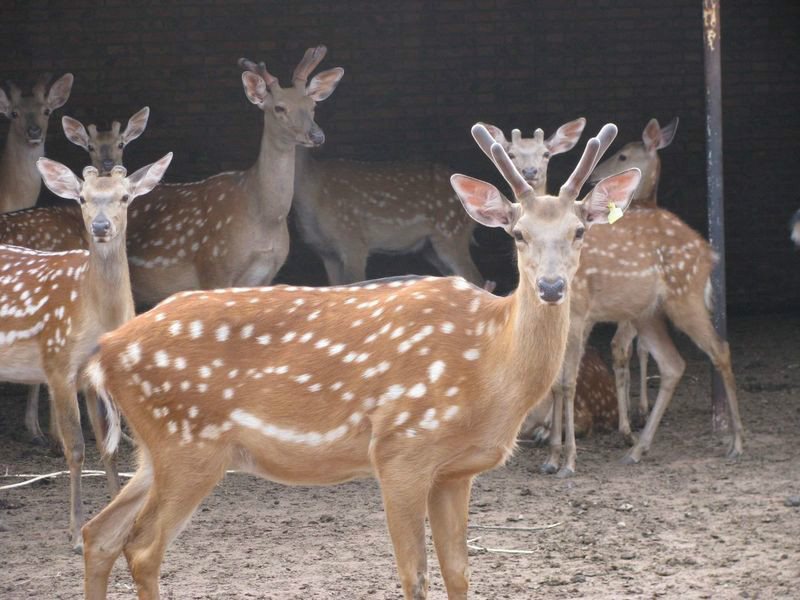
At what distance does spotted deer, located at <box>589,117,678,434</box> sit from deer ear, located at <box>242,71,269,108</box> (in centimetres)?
234

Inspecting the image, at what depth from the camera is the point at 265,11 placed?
11.1m

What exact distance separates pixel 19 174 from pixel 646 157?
168 inches

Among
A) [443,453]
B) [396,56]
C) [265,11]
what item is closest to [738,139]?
[396,56]

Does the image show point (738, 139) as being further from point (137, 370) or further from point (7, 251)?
point (137, 370)

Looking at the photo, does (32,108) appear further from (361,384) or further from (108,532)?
(361,384)

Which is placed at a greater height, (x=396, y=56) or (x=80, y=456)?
(x=396, y=56)

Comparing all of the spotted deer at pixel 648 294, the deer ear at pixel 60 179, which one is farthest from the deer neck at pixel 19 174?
the spotted deer at pixel 648 294

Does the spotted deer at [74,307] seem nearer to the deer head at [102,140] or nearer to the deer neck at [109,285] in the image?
the deer neck at [109,285]

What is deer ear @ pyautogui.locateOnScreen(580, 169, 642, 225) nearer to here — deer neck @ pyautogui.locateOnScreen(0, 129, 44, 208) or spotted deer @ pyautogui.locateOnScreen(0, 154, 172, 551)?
spotted deer @ pyautogui.locateOnScreen(0, 154, 172, 551)

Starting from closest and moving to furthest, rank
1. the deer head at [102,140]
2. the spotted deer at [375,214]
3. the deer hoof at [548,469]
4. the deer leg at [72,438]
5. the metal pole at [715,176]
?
the deer leg at [72,438]
the deer hoof at [548,469]
the metal pole at [715,176]
the deer head at [102,140]
the spotted deer at [375,214]

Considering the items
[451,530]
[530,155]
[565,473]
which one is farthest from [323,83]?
[451,530]

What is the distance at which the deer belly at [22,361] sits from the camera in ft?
20.0

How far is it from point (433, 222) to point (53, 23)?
3877mm

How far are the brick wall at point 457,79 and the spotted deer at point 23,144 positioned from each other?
2.24m
